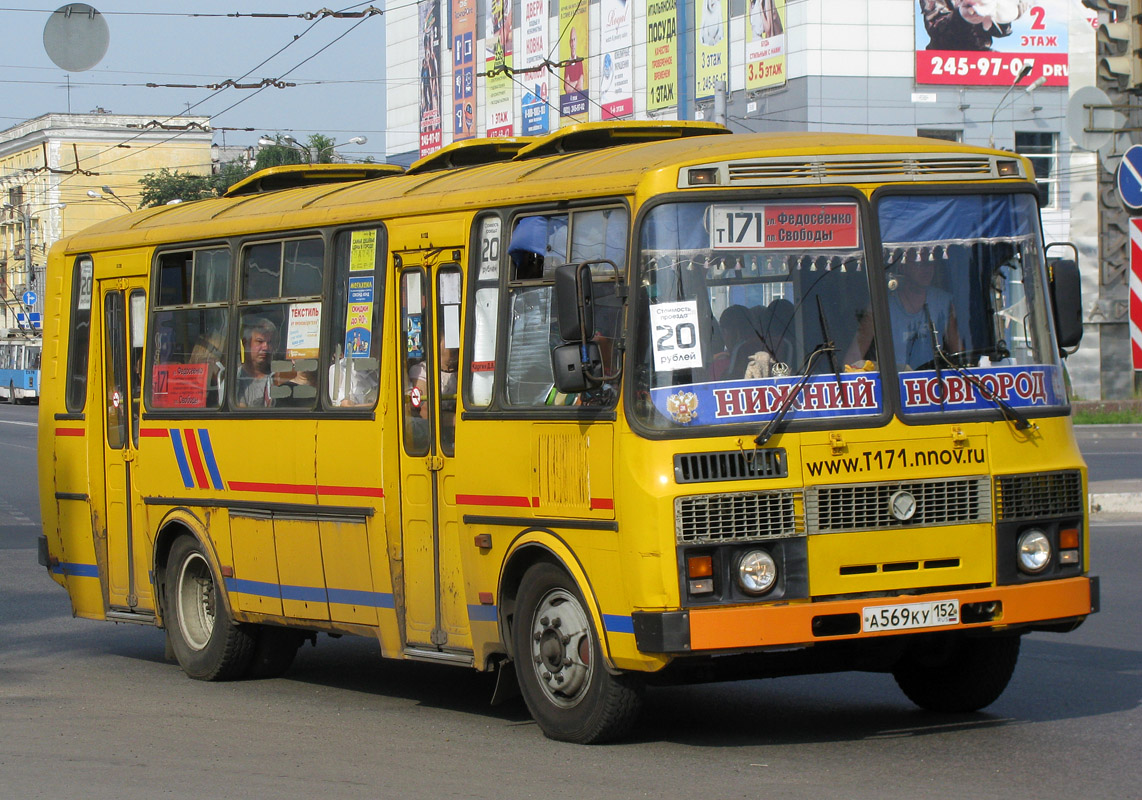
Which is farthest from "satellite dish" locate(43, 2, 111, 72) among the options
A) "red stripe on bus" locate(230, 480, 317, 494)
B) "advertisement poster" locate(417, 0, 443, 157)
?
"advertisement poster" locate(417, 0, 443, 157)

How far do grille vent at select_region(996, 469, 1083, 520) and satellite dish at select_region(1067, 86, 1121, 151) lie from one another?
14.6m

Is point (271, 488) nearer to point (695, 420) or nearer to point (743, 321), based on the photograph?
point (695, 420)

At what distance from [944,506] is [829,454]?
572 mm

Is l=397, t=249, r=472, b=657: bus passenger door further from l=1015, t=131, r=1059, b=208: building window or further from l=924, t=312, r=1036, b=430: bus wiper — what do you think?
l=1015, t=131, r=1059, b=208: building window

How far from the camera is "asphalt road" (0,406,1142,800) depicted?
7.03m

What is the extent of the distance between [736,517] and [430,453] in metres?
2.13

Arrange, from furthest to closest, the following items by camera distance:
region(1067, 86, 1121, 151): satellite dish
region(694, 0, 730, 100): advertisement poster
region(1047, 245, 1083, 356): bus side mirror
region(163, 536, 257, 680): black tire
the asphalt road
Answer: region(694, 0, 730, 100): advertisement poster, region(1067, 86, 1121, 151): satellite dish, region(163, 536, 257, 680): black tire, region(1047, 245, 1083, 356): bus side mirror, the asphalt road

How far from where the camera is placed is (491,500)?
8.41 m

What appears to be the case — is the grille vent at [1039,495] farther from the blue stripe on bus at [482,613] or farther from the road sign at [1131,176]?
the road sign at [1131,176]

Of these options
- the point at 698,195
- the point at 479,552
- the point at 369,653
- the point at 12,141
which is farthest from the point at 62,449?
the point at 12,141

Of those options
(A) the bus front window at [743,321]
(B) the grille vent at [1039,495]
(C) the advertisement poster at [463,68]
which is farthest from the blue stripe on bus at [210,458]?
(C) the advertisement poster at [463,68]

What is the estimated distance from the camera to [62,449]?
12.2 meters

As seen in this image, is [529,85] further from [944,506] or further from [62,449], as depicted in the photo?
[944,506]

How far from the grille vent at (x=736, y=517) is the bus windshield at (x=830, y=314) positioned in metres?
0.33
